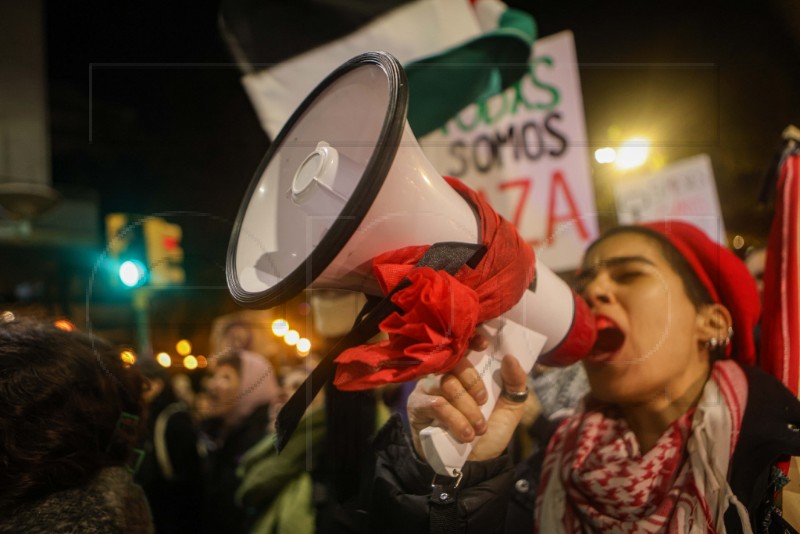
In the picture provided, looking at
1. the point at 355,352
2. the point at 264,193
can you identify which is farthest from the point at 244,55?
the point at 355,352

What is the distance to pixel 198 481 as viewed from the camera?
1.34 m

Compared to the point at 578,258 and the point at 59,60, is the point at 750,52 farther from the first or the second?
the point at 59,60

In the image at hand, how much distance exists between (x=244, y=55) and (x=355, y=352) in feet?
3.99

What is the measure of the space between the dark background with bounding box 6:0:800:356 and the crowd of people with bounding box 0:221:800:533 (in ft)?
0.99

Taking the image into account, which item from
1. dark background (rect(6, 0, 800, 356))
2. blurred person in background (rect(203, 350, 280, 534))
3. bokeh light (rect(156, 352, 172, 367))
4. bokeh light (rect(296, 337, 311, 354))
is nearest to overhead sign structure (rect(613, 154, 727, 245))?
dark background (rect(6, 0, 800, 356))

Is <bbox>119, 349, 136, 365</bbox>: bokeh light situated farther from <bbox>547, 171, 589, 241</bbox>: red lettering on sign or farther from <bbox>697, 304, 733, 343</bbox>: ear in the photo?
<bbox>697, 304, 733, 343</bbox>: ear

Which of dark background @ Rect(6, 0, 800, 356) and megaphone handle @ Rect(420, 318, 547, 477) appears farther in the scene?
dark background @ Rect(6, 0, 800, 356)

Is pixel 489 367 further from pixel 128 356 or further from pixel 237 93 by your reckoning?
pixel 237 93

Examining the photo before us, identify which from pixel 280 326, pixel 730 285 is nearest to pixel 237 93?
A: pixel 280 326

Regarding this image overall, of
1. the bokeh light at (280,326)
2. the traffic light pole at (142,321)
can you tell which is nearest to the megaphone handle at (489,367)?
the bokeh light at (280,326)

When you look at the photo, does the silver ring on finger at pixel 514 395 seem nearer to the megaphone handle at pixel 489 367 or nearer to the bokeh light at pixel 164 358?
the megaphone handle at pixel 489 367

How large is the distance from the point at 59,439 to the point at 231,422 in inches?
26.7

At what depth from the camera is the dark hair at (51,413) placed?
75cm

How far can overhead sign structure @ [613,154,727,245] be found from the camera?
1.20m
